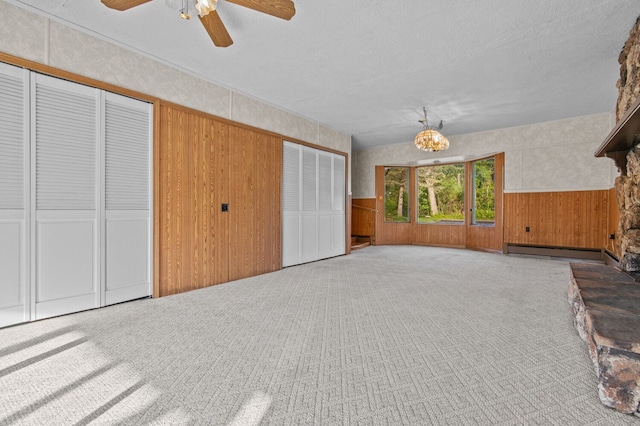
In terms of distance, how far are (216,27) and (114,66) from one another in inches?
58.3

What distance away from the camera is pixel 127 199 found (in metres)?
3.32

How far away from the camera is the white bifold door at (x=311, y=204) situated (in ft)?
17.6

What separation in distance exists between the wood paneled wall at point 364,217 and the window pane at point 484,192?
2569mm

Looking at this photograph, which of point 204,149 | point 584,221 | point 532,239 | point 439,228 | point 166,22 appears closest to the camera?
point 166,22

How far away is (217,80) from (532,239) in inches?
261

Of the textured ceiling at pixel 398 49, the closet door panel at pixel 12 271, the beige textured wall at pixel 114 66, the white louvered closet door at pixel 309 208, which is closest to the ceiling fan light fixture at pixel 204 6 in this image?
the textured ceiling at pixel 398 49

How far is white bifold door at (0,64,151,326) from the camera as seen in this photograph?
2629 millimetres

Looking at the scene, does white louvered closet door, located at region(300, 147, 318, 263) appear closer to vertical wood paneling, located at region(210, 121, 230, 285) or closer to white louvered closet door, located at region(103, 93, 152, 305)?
vertical wood paneling, located at region(210, 121, 230, 285)

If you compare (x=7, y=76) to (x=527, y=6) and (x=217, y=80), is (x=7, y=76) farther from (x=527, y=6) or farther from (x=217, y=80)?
(x=527, y=6)

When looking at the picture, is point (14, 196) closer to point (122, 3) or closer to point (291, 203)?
point (122, 3)

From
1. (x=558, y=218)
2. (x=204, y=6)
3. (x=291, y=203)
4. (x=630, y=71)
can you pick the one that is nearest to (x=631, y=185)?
(x=630, y=71)

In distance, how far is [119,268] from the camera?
3.26 m

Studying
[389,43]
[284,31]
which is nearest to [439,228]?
[389,43]

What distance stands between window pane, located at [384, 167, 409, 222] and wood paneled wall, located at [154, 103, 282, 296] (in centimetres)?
450
